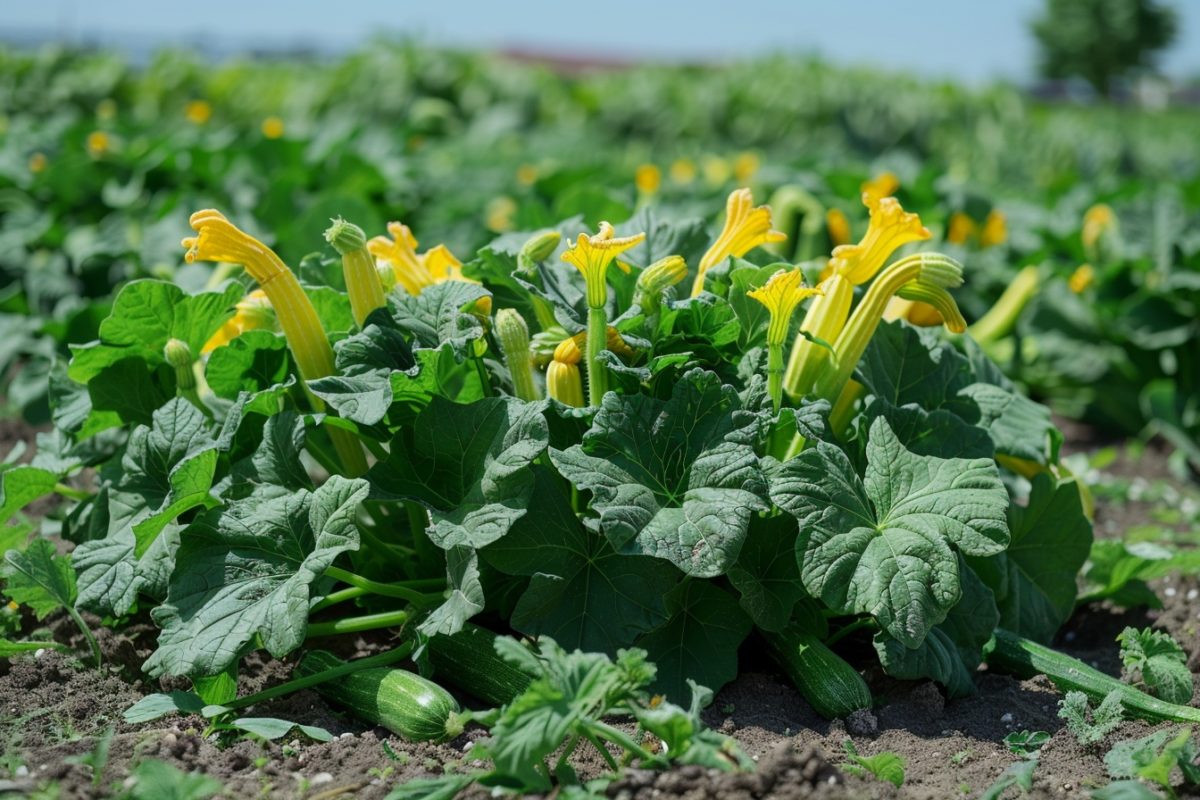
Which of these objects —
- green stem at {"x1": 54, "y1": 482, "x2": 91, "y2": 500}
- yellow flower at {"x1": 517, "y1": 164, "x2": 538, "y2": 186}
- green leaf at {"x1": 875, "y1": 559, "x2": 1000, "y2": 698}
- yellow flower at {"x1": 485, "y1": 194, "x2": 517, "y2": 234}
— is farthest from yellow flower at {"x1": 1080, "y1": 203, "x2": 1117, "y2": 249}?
green stem at {"x1": 54, "y1": 482, "x2": 91, "y2": 500}

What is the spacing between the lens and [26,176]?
19.6ft

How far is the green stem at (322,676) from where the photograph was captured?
2576 millimetres

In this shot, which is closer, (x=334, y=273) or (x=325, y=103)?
(x=334, y=273)

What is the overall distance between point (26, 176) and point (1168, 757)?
565 cm

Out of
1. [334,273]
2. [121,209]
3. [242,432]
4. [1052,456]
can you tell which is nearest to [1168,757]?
[1052,456]

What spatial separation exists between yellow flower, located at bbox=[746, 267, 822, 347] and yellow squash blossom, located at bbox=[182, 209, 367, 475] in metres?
1.00

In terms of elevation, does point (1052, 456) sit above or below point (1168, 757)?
above

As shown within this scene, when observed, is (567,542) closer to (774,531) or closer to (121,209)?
(774,531)

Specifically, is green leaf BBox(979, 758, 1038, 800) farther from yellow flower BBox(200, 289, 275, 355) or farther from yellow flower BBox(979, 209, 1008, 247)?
yellow flower BBox(979, 209, 1008, 247)

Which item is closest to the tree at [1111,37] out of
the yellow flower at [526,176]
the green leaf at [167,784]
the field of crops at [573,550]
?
the yellow flower at [526,176]

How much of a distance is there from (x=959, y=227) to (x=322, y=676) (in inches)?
155

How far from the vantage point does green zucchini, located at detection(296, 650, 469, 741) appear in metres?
2.49

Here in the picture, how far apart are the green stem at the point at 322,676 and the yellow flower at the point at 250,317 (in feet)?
2.74

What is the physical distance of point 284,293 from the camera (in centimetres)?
276
